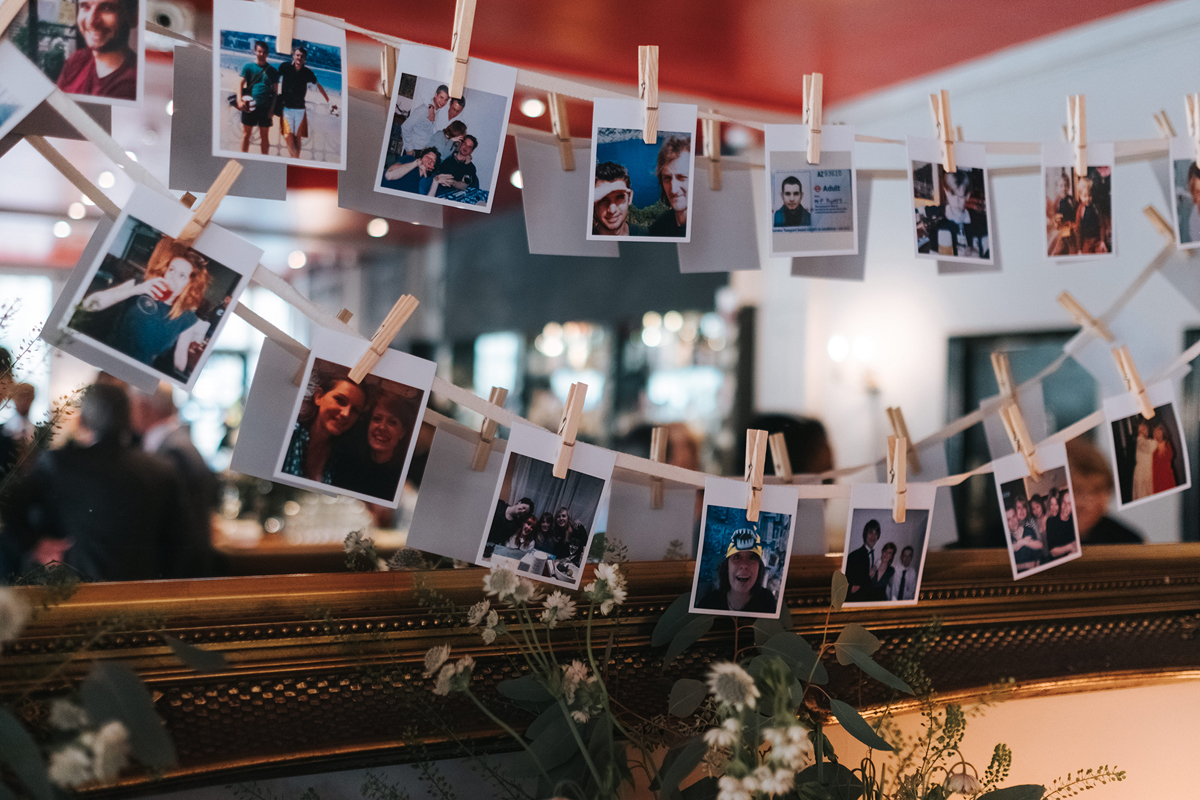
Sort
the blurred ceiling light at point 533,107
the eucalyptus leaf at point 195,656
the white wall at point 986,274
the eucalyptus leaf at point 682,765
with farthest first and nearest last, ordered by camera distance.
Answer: the blurred ceiling light at point 533,107
the white wall at point 986,274
the eucalyptus leaf at point 682,765
the eucalyptus leaf at point 195,656

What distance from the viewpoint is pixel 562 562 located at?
99 cm

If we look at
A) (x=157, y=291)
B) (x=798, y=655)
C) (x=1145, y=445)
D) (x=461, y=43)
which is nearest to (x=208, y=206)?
(x=157, y=291)

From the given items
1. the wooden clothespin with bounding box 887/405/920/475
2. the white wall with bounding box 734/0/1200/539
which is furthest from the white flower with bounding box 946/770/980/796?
the white wall with bounding box 734/0/1200/539

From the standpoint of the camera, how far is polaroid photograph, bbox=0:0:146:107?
0.79m

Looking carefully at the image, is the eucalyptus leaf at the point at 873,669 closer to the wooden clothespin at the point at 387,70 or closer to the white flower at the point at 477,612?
the white flower at the point at 477,612

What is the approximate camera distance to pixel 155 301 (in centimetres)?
82

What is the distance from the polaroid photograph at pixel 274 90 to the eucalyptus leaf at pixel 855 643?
0.73 m

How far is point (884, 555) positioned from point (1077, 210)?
0.54 m

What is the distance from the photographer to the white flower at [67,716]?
25.2 inches

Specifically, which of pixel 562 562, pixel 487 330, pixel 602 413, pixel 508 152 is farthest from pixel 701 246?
pixel 487 330

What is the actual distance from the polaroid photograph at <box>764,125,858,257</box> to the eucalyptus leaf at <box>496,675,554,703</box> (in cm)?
58

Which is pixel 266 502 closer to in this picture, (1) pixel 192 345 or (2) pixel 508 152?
(2) pixel 508 152

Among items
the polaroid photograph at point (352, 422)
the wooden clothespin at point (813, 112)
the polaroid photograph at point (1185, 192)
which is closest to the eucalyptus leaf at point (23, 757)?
the polaroid photograph at point (352, 422)

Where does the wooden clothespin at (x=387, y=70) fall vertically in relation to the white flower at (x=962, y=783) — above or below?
above
